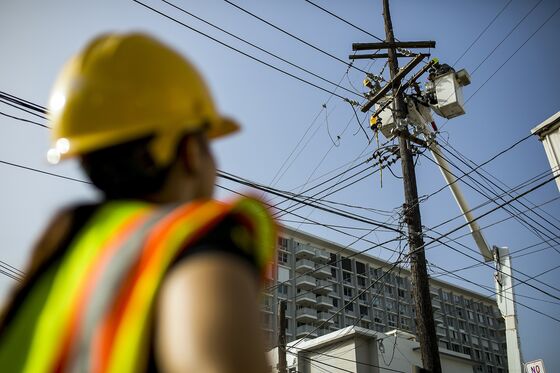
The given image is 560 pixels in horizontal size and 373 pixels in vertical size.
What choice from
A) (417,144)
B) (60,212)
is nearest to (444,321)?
(417,144)

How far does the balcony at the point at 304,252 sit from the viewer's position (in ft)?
235

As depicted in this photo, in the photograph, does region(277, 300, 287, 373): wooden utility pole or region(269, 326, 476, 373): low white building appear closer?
region(277, 300, 287, 373): wooden utility pole

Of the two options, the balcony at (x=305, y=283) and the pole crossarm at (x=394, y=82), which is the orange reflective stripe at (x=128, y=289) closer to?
the pole crossarm at (x=394, y=82)

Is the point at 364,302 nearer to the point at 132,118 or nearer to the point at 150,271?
the point at 132,118

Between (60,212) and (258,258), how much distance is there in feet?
1.92

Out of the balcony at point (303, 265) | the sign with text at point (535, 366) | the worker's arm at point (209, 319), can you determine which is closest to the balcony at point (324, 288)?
the balcony at point (303, 265)

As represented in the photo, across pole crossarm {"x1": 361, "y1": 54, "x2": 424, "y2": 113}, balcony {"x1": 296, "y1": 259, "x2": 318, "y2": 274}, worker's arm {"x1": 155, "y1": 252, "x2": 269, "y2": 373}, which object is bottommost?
worker's arm {"x1": 155, "y1": 252, "x2": 269, "y2": 373}

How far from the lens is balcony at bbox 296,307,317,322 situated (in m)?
66.9

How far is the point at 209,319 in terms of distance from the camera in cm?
65

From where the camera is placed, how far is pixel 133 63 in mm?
986

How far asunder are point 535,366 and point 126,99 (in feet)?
44.9

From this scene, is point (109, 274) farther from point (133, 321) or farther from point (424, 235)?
point (424, 235)

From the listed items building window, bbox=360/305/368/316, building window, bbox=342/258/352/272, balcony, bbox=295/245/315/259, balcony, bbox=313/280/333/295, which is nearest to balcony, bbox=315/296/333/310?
balcony, bbox=313/280/333/295

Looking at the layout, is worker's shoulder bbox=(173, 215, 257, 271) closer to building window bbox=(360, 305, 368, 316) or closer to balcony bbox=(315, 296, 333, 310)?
balcony bbox=(315, 296, 333, 310)
